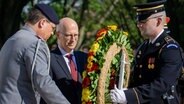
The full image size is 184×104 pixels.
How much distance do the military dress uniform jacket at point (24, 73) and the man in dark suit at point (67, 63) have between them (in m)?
0.97

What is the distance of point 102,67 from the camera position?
6.17m

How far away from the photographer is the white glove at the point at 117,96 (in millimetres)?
5977

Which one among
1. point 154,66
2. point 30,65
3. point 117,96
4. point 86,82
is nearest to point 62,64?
point 86,82

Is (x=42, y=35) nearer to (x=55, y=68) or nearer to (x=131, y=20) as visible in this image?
(x=55, y=68)

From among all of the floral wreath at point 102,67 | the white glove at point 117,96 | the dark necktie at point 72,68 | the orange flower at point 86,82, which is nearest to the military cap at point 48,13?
the floral wreath at point 102,67

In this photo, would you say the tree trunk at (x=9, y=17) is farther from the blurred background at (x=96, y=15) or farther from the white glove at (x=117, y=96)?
the white glove at (x=117, y=96)

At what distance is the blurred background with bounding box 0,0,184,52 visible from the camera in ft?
41.6

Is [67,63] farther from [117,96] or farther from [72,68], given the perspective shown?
[117,96]

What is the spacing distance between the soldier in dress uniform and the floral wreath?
173 mm

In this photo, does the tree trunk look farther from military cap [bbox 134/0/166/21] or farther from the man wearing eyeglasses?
the man wearing eyeglasses

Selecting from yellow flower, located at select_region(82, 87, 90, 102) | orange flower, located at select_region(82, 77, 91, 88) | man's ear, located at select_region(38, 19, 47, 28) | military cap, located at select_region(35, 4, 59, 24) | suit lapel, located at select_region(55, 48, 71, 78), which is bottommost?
yellow flower, located at select_region(82, 87, 90, 102)

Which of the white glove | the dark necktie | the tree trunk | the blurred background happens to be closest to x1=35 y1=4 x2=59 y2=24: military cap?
the white glove

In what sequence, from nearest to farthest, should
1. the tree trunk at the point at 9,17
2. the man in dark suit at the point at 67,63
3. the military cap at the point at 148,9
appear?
1. the military cap at the point at 148,9
2. the man in dark suit at the point at 67,63
3. the tree trunk at the point at 9,17

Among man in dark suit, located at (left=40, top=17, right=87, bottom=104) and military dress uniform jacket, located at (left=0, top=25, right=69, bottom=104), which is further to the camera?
man in dark suit, located at (left=40, top=17, right=87, bottom=104)
